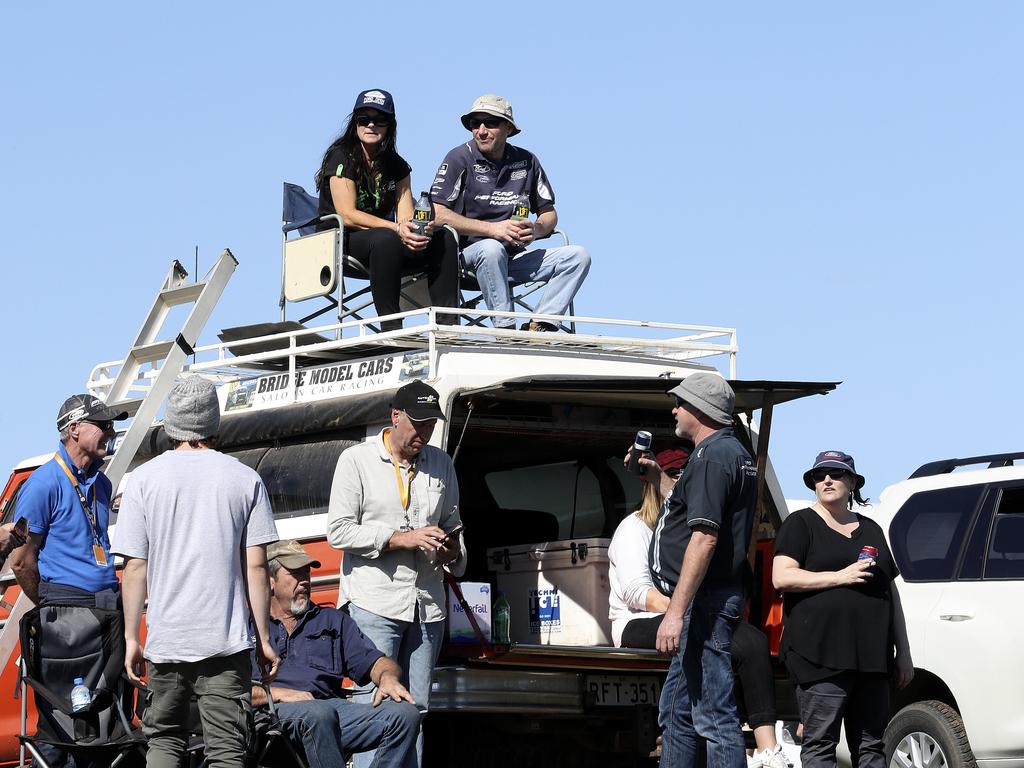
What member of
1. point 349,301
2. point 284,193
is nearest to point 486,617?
point 349,301

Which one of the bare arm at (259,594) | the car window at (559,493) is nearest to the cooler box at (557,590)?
the car window at (559,493)

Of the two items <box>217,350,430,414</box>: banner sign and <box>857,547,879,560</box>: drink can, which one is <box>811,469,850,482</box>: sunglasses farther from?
<box>217,350,430,414</box>: banner sign

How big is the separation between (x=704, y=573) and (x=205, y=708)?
204 cm

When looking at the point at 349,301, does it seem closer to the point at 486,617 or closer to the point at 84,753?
the point at 486,617

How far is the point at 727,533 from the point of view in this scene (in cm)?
760

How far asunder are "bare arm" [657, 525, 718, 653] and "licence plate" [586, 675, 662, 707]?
191 cm

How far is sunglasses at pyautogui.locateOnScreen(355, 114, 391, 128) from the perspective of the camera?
1106cm

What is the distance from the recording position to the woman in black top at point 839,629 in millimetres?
8242

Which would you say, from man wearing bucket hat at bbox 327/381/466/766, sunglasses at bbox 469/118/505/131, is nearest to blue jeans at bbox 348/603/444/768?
man wearing bucket hat at bbox 327/381/466/766

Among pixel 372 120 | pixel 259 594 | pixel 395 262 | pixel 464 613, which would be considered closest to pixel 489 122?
pixel 372 120

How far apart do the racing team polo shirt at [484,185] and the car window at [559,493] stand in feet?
4.58

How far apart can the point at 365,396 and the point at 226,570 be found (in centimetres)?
287

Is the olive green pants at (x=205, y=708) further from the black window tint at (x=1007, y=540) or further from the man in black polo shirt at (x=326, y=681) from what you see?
the black window tint at (x=1007, y=540)

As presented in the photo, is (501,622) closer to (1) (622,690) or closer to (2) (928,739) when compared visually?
(1) (622,690)
